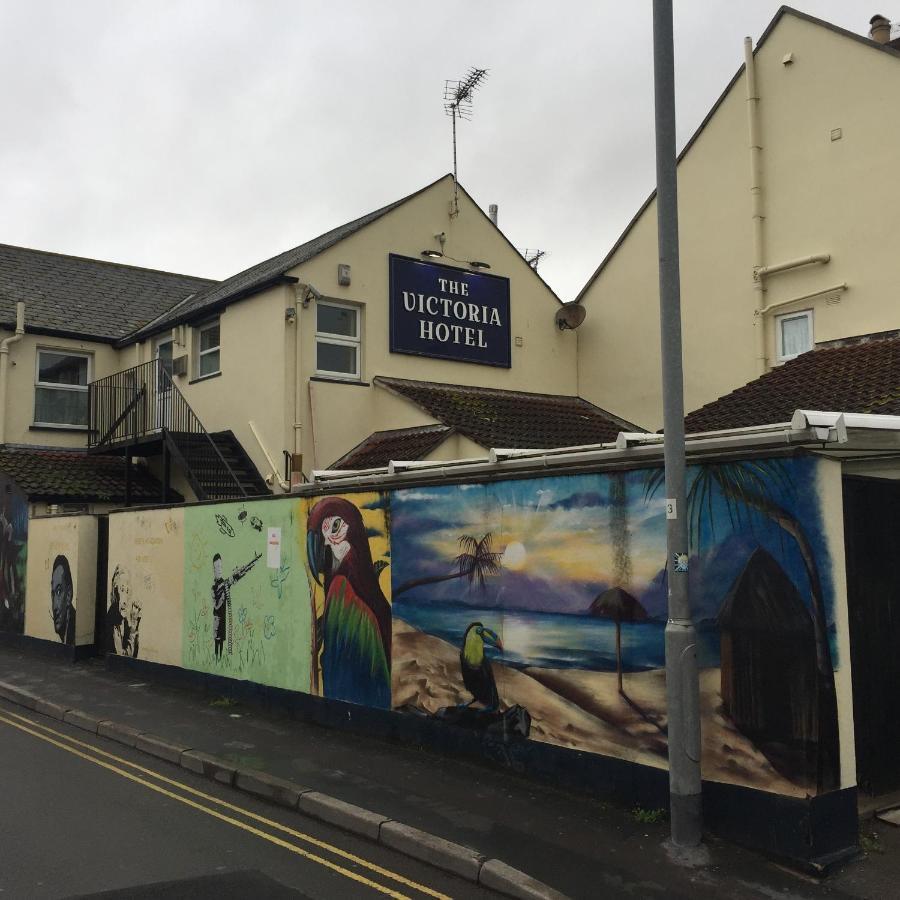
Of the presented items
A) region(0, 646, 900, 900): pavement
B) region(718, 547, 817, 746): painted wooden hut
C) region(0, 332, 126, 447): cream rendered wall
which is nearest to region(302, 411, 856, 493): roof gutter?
region(718, 547, 817, 746): painted wooden hut

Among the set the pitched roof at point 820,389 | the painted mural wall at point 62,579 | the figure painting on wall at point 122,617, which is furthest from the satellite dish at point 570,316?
the figure painting on wall at point 122,617

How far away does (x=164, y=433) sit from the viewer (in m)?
16.3

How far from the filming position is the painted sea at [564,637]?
654cm

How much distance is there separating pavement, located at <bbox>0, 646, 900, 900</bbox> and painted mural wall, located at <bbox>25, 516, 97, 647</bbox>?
408 cm

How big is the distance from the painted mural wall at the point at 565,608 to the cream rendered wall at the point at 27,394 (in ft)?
34.9

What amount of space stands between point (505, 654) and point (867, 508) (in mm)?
3016

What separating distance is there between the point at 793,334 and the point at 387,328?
7.14 m

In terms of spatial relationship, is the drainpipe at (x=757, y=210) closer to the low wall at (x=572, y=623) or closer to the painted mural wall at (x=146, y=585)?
the low wall at (x=572, y=623)

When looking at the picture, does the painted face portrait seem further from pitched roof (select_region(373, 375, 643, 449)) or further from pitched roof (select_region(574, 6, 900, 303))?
pitched roof (select_region(574, 6, 900, 303))

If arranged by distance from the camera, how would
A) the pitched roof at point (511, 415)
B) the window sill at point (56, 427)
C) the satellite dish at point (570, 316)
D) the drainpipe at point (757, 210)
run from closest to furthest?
the pitched roof at point (511, 415)
the drainpipe at point (757, 210)
the satellite dish at point (570, 316)
the window sill at point (56, 427)

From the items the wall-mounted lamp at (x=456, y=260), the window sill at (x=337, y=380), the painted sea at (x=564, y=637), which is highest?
the wall-mounted lamp at (x=456, y=260)

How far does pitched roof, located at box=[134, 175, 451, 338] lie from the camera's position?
16328 millimetres

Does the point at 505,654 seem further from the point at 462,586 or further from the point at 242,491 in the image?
the point at 242,491

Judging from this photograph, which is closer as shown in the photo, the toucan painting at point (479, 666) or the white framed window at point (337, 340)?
the toucan painting at point (479, 666)
